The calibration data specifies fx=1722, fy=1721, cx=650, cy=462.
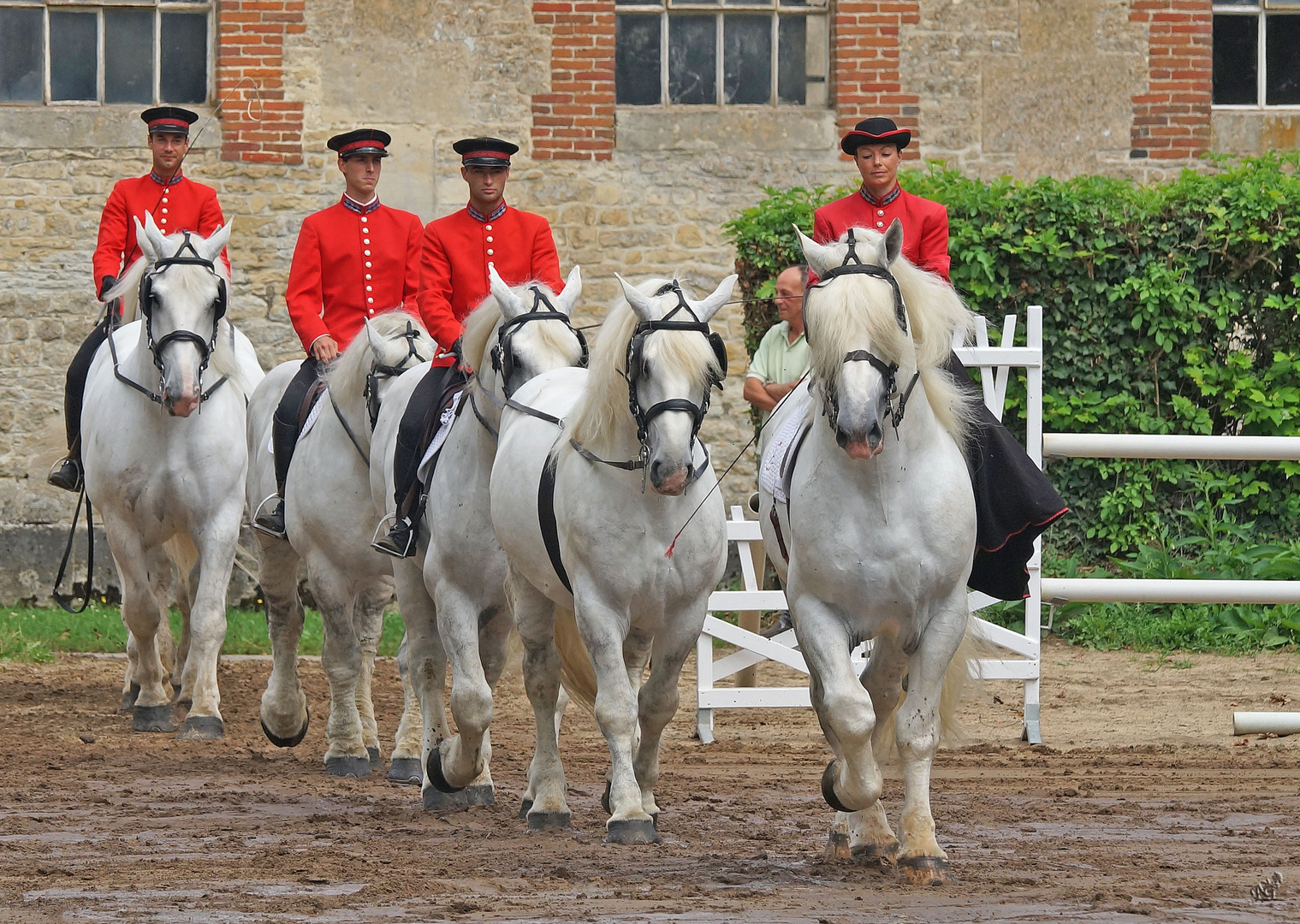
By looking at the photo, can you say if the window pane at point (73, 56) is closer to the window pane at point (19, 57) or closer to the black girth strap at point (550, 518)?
the window pane at point (19, 57)

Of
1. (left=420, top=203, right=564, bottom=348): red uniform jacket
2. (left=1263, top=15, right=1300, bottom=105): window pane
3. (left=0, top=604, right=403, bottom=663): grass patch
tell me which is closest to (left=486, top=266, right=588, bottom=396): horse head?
(left=420, top=203, right=564, bottom=348): red uniform jacket

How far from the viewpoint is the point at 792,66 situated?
14.4 metres

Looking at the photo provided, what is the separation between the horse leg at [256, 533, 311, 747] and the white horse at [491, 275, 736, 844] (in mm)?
2248

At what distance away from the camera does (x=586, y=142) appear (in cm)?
1413

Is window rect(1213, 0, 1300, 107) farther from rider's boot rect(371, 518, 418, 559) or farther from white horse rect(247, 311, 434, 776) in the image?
rider's boot rect(371, 518, 418, 559)

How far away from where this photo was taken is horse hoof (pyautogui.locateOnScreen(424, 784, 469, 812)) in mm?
7164

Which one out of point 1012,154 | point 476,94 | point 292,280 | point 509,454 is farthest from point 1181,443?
point 476,94

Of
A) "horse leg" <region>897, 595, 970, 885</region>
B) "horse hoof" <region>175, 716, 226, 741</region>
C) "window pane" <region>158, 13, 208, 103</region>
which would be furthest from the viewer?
"window pane" <region>158, 13, 208, 103</region>

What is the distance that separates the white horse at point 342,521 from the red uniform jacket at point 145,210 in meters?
2.47

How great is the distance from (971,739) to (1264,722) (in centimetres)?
163

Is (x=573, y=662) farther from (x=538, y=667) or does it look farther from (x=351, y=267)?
(x=351, y=267)

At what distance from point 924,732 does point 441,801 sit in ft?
7.75

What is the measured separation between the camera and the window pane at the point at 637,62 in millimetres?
14352

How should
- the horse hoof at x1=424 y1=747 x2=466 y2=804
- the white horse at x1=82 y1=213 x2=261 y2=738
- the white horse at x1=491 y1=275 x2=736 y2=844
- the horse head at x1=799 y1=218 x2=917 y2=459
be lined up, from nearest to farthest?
the horse head at x1=799 y1=218 x2=917 y2=459, the white horse at x1=491 y1=275 x2=736 y2=844, the horse hoof at x1=424 y1=747 x2=466 y2=804, the white horse at x1=82 y1=213 x2=261 y2=738
